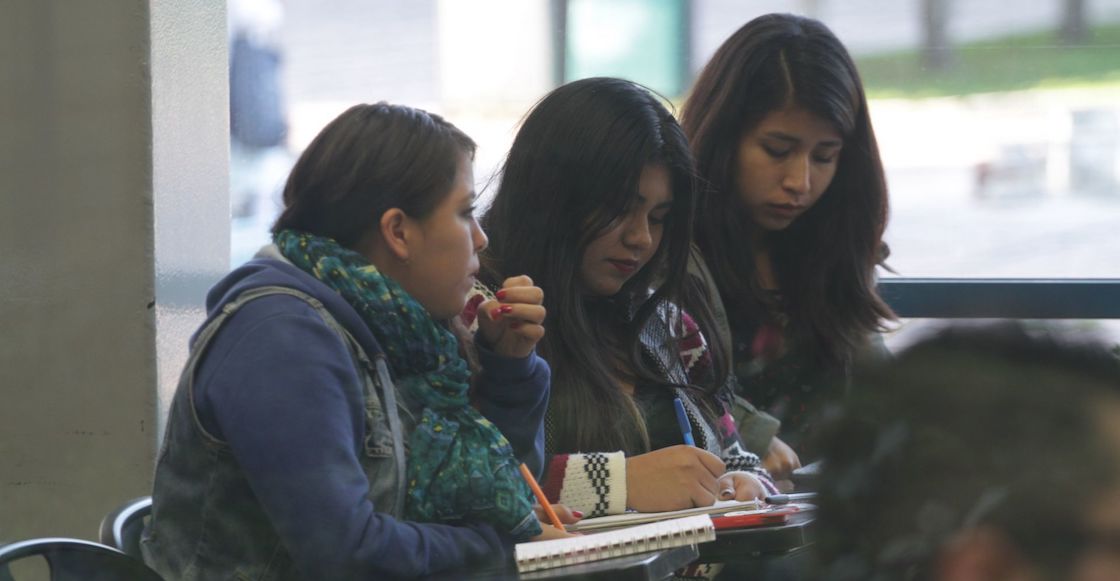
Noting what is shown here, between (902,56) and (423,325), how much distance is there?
2.57 metres

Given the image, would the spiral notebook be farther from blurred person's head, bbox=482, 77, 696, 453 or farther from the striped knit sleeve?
blurred person's head, bbox=482, 77, 696, 453

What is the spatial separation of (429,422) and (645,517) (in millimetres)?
304

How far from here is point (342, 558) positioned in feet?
4.76

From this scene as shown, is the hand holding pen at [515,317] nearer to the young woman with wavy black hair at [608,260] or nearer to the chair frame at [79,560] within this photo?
the young woman with wavy black hair at [608,260]

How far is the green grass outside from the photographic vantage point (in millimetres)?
3791

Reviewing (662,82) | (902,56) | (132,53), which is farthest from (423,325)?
(902,56)

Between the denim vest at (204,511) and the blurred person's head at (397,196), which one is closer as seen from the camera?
the denim vest at (204,511)

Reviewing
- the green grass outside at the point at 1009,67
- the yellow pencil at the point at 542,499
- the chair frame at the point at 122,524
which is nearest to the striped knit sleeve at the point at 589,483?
the yellow pencil at the point at 542,499

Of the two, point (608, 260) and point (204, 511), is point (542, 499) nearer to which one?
point (204, 511)

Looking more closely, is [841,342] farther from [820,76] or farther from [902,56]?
[902,56]

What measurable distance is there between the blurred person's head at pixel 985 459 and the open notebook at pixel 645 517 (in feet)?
4.13

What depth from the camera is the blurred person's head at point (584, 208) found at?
2.20m

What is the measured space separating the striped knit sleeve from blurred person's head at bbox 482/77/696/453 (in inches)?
5.6

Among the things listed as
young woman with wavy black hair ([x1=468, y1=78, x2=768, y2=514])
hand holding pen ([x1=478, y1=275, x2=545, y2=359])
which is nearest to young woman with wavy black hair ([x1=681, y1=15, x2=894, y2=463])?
young woman with wavy black hair ([x1=468, y1=78, x2=768, y2=514])
